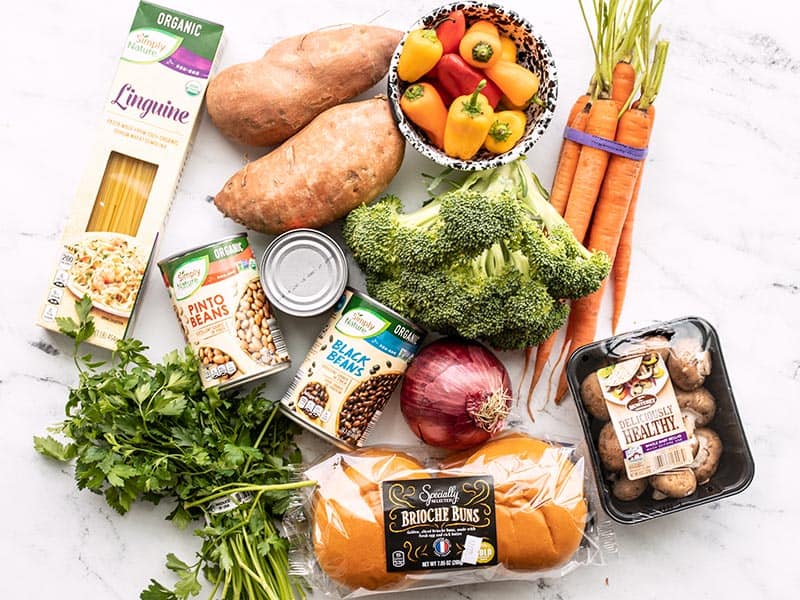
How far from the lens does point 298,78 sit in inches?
64.3

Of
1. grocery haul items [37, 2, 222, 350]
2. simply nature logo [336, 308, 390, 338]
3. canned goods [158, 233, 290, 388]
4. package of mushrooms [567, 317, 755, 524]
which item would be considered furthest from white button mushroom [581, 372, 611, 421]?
grocery haul items [37, 2, 222, 350]

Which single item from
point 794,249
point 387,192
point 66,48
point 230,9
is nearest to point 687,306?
point 794,249

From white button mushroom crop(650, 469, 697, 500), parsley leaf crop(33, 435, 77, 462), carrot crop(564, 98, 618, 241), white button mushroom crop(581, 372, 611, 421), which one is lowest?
parsley leaf crop(33, 435, 77, 462)

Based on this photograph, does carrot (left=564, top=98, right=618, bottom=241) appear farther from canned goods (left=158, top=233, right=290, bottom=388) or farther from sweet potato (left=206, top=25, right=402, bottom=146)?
canned goods (left=158, top=233, right=290, bottom=388)

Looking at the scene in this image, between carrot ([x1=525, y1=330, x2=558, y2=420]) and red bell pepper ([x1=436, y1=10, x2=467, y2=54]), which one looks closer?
red bell pepper ([x1=436, y1=10, x2=467, y2=54])

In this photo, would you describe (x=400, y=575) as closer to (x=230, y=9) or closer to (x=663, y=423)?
(x=663, y=423)

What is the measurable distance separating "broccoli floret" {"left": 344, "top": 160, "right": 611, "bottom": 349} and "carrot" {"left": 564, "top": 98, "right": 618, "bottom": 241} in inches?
3.0

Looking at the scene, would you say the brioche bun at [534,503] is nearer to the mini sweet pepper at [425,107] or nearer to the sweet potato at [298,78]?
the mini sweet pepper at [425,107]

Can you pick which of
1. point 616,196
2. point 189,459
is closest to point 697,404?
point 616,196

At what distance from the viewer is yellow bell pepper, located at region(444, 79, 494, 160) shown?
157cm

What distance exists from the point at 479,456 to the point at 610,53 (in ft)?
3.09

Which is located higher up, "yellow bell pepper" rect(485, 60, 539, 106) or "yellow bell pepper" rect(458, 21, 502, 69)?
"yellow bell pepper" rect(458, 21, 502, 69)

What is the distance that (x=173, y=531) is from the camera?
176 cm

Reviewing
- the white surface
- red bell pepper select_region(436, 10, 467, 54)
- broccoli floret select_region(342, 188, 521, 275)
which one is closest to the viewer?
broccoli floret select_region(342, 188, 521, 275)
